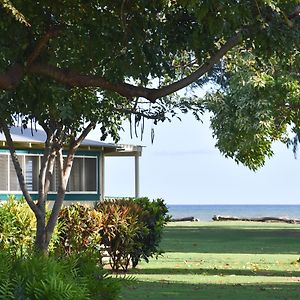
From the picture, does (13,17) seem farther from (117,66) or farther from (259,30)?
(259,30)

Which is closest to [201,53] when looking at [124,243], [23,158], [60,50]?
[60,50]

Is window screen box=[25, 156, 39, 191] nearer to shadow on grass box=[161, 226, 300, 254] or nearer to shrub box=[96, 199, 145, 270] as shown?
shadow on grass box=[161, 226, 300, 254]

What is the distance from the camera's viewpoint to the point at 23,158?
1198 inches

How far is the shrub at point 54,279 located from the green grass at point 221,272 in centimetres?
289

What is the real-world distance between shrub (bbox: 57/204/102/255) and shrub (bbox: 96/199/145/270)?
285 mm

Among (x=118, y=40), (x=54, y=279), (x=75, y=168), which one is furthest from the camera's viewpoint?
(x=75, y=168)

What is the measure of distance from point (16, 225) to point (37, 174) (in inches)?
518

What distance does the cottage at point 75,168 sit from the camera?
3012 centimetres

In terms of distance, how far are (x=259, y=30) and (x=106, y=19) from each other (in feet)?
4.82

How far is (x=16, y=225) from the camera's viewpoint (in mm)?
17953

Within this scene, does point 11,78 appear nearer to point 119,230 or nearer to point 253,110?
point 119,230

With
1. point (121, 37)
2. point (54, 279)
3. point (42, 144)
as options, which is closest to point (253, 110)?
point (42, 144)

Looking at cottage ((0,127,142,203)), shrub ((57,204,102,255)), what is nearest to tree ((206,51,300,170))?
shrub ((57,204,102,255))

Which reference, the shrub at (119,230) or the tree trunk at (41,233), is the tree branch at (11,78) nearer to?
the tree trunk at (41,233)
